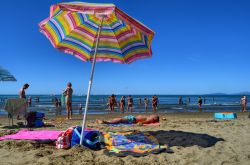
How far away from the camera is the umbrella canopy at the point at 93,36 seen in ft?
20.1

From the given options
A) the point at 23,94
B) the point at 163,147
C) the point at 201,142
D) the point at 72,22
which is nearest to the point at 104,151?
the point at 163,147

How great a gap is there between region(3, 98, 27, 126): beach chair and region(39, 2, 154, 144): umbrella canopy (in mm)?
3670

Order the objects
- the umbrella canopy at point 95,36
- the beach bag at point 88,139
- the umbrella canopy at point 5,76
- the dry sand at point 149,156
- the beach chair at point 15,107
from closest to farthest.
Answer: the dry sand at point 149,156 → the beach bag at point 88,139 → the umbrella canopy at point 95,36 → the beach chair at point 15,107 → the umbrella canopy at point 5,76

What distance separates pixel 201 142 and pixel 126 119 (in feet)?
15.3

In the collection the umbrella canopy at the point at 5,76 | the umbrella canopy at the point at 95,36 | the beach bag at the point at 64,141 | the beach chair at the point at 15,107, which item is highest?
the umbrella canopy at the point at 95,36

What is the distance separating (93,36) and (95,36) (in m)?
0.05

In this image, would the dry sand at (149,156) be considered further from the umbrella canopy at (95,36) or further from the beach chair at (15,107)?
the beach chair at (15,107)

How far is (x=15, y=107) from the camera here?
9203 mm

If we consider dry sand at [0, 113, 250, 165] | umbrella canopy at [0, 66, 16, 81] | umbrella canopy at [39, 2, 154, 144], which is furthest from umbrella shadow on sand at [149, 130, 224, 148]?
umbrella canopy at [0, 66, 16, 81]

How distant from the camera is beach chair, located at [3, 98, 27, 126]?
9.10 meters

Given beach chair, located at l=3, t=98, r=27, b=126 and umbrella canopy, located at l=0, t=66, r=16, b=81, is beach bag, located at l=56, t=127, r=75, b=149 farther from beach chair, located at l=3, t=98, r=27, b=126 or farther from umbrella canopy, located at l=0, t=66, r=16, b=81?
umbrella canopy, located at l=0, t=66, r=16, b=81

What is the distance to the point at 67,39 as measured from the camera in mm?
6453

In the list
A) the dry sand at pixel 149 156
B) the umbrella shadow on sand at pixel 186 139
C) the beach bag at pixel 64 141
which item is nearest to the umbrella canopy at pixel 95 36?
the beach bag at pixel 64 141

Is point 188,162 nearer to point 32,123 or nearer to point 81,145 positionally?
point 81,145
